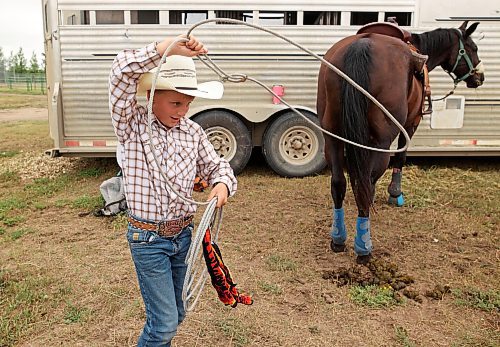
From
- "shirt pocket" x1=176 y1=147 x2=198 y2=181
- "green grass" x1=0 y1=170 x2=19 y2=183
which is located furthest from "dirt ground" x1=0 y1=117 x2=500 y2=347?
"shirt pocket" x1=176 y1=147 x2=198 y2=181

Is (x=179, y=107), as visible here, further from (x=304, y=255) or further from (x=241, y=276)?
(x=304, y=255)

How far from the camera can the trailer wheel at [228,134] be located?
21.0 feet

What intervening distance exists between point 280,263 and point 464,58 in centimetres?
324

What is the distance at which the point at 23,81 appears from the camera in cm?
4512

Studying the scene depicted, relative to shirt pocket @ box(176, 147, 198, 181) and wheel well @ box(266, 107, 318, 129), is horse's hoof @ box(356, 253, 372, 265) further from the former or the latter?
wheel well @ box(266, 107, 318, 129)

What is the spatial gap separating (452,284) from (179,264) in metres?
2.27

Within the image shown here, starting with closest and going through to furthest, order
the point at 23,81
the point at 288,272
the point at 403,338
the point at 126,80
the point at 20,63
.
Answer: the point at 126,80 → the point at 403,338 → the point at 288,272 → the point at 23,81 → the point at 20,63

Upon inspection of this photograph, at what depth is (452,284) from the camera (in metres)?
3.49

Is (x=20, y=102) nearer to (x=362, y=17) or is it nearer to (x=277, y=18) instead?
(x=277, y=18)

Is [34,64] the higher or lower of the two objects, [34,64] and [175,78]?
the higher

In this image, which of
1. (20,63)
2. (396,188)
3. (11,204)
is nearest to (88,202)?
(11,204)

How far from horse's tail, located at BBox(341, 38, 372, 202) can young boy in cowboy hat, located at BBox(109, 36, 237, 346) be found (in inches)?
61.7

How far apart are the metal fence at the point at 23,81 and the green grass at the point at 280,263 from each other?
135 feet

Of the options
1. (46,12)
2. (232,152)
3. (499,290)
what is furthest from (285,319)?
(46,12)
